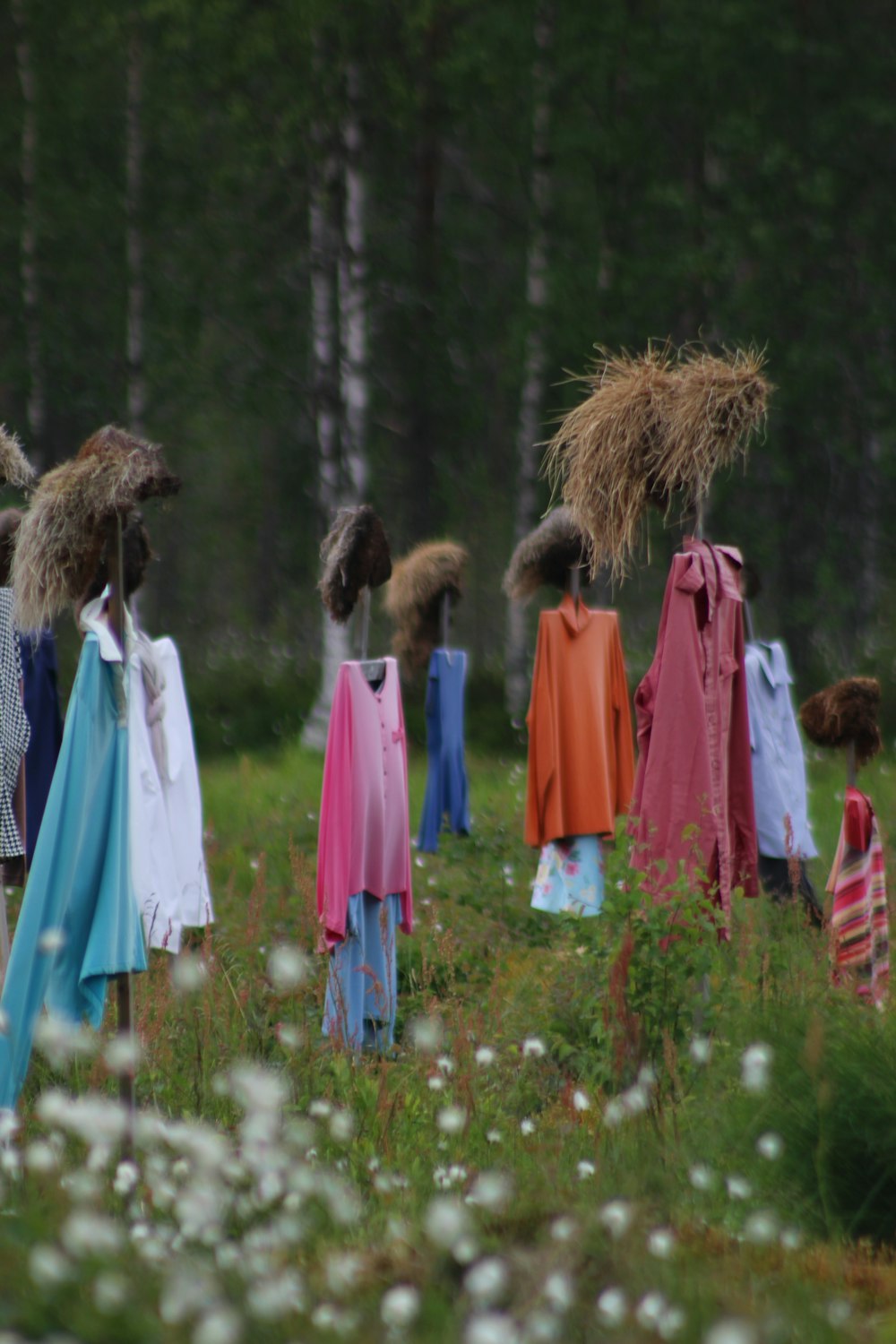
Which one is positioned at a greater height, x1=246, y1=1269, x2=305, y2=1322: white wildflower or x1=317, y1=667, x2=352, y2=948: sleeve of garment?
x1=317, y1=667, x2=352, y2=948: sleeve of garment

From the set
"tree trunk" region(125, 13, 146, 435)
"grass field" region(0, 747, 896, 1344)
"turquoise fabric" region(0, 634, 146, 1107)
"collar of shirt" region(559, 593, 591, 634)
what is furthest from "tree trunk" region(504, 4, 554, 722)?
"turquoise fabric" region(0, 634, 146, 1107)

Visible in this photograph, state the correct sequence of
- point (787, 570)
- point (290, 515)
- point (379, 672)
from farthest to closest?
point (290, 515), point (787, 570), point (379, 672)

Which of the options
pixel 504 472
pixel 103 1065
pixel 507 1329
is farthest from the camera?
pixel 504 472

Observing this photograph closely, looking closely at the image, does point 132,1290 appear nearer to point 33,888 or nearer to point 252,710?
point 33,888

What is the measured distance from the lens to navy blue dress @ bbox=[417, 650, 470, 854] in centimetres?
1151

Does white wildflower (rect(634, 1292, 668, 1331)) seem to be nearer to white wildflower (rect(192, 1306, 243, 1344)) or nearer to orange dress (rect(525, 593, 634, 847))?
white wildflower (rect(192, 1306, 243, 1344))

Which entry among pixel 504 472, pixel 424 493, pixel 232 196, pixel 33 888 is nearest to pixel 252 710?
pixel 424 493

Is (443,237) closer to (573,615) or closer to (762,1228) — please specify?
(573,615)

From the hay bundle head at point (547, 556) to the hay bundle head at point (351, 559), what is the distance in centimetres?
156

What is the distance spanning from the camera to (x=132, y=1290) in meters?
3.03

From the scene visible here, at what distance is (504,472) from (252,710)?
11.0 meters

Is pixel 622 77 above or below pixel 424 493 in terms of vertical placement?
above

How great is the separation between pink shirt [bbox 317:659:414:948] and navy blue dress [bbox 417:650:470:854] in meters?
4.79

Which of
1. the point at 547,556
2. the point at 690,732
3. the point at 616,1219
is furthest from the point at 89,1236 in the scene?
the point at 547,556
